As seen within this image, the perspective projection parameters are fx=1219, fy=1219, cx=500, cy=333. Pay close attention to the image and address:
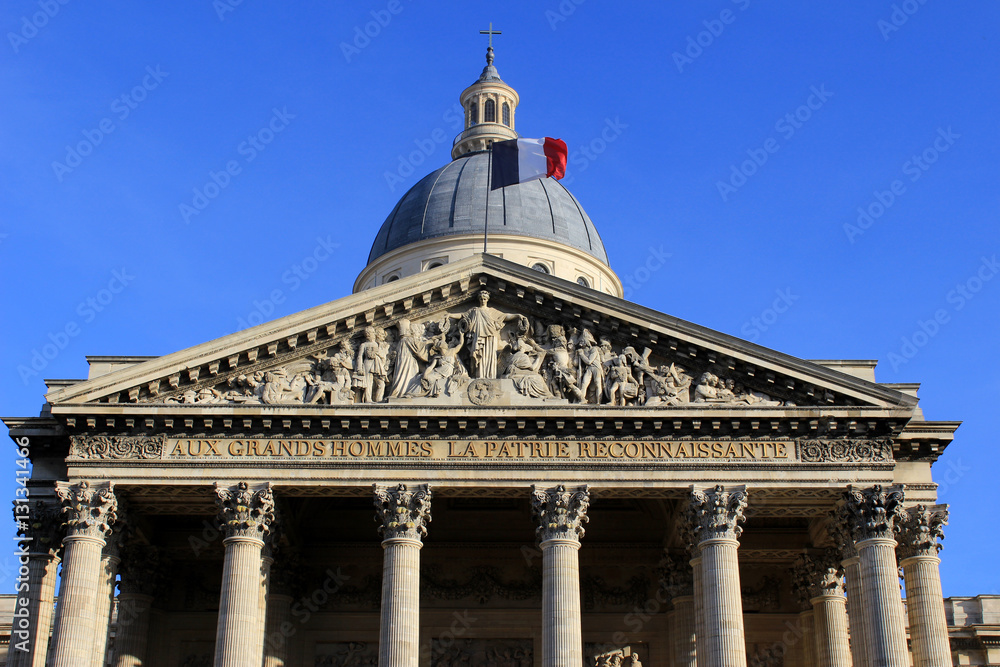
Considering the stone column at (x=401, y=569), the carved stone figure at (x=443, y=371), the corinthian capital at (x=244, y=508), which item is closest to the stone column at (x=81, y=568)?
the corinthian capital at (x=244, y=508)

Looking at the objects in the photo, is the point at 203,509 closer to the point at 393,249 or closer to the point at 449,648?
the point at 449,648

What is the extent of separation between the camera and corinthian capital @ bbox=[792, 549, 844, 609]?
1348 inches

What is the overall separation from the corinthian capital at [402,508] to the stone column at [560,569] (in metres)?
2.68

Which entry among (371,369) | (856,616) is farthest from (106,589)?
(856,616)

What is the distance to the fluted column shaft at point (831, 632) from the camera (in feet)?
110

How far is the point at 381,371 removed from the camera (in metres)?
30.6

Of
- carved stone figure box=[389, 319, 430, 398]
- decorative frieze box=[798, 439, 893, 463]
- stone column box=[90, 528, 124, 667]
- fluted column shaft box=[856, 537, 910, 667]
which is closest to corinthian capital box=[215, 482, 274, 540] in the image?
stone column box=[90, 528, 124, 667]

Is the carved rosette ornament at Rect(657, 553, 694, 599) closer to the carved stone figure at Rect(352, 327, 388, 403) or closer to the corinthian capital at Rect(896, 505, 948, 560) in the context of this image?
the corinthian capital at Rect(896, 505, 948, 560)

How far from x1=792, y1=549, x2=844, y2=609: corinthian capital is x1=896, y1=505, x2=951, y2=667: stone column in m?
3.42

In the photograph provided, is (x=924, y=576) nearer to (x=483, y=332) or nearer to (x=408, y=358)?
(x=483, y=332)

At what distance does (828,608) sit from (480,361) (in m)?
12.4

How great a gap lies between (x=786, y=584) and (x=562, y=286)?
12.2 metres

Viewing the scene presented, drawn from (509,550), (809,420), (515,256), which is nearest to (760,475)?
(809,420)

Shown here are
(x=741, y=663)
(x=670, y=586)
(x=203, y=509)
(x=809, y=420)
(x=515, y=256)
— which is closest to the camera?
(x=741, y=663)
